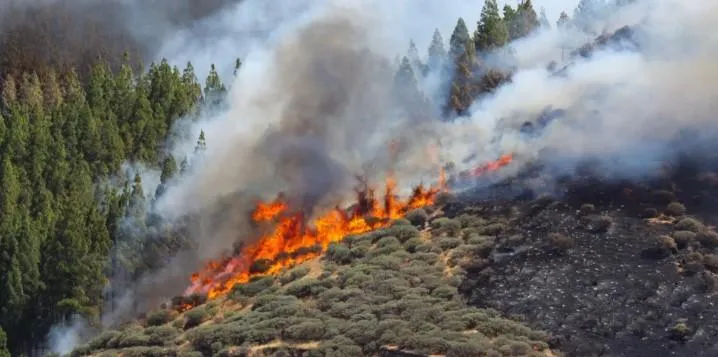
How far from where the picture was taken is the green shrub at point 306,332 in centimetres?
5877

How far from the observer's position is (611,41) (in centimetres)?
8488

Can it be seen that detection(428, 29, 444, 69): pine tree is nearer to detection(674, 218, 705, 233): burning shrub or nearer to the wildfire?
the wildfire

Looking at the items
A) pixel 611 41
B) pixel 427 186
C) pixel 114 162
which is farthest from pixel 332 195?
pixel 114 162

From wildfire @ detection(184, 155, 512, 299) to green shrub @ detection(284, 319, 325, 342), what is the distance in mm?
11763

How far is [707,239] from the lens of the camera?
61.9 m

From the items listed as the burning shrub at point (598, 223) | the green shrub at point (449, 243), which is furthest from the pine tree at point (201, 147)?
the burning shrub at point (598, 223)

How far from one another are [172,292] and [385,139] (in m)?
20.8

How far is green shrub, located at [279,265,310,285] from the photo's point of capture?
68375mm

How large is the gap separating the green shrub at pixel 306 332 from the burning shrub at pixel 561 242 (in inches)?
556

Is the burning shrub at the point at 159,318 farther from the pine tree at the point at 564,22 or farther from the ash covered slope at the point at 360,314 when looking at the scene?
the pine tree at the point at 564,22

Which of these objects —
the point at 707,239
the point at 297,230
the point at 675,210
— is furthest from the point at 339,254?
the point at 707,239

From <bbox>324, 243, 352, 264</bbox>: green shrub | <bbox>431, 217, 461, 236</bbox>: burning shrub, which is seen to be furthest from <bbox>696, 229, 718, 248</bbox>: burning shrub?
<bbox>324, 243, 352, 264</bbox>: green shrub

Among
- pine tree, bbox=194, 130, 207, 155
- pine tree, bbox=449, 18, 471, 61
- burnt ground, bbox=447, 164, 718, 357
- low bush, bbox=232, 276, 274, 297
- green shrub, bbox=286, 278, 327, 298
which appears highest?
pine tree, bbox=449, 18, 471, 61

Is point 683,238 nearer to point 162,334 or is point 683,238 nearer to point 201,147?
point 162,334
